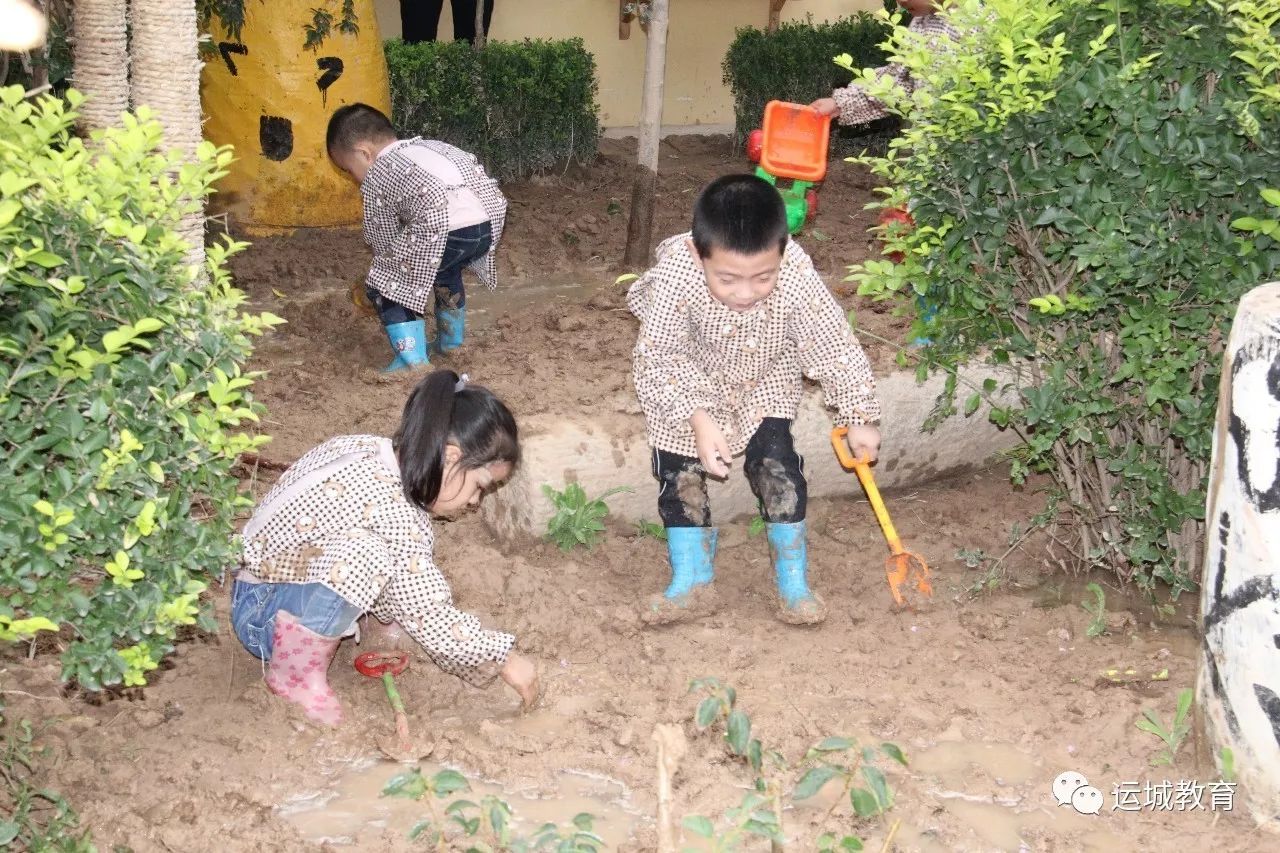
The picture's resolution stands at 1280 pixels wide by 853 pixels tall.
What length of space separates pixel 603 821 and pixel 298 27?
554 cm

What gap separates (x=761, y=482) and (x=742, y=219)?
85 centimetres

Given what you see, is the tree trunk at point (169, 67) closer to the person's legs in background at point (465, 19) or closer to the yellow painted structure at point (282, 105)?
the yellow painted structure at point (282, 105)

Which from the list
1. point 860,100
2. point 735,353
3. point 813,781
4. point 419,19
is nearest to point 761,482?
point 735,353

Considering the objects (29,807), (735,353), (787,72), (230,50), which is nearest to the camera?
(29,807)

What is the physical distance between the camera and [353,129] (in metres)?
5.72

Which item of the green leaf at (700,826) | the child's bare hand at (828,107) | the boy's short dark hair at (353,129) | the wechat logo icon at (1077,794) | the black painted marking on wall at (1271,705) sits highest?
the child's bare hand at (828,107)

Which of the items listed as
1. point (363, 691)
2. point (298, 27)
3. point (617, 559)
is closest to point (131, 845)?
point (363, 691)

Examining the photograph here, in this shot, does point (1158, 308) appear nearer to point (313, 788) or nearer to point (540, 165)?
point (313, 788)

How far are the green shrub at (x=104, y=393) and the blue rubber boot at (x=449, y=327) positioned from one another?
3.03 m

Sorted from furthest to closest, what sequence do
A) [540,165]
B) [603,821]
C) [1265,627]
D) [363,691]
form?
[540,165] → [363,691] → [603,821] → [1265,627]

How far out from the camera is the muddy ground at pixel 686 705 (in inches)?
112

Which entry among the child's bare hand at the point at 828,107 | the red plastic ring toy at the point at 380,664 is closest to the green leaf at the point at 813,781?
the red plastic ring toy at the point at 380,664

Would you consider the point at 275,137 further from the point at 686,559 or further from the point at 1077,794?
the point at 1077,794

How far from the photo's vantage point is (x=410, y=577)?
3180 mm
